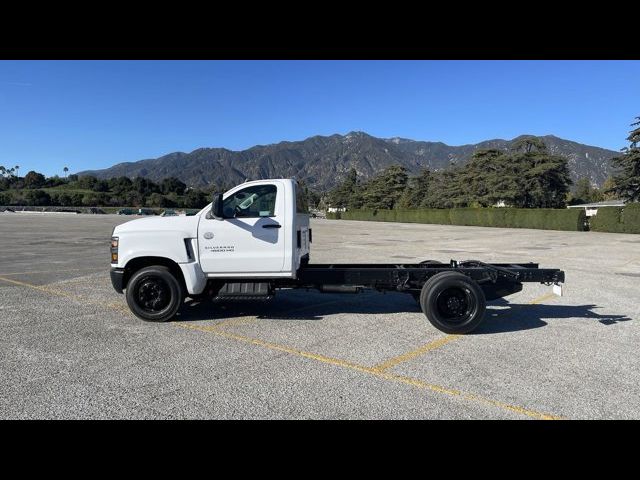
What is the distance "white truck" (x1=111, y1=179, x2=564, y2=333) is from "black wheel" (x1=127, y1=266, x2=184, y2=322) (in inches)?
0.6

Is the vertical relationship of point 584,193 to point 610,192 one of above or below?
above

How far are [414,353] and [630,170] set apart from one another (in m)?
48.4

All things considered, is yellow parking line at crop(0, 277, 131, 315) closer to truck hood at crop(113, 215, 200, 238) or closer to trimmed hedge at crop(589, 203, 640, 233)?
truck hood at crop(113, 215, 200, 238)

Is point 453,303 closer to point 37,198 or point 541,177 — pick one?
point 541,177

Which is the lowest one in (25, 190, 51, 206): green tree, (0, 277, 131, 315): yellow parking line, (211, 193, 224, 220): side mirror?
(0, 277, 131, 315): yellow parking line

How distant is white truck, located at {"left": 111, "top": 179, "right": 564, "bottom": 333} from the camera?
629cm

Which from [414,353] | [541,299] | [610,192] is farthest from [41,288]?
[610,192]

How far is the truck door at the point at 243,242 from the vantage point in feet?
20.6

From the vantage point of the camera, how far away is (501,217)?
4788 cm

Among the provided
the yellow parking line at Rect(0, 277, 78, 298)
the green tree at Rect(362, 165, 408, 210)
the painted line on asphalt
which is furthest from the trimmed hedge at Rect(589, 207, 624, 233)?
the green tree at Rect(362, 165, 408, 210)

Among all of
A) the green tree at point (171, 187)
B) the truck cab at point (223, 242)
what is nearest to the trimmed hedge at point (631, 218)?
the truck cab at point (223, 242)
